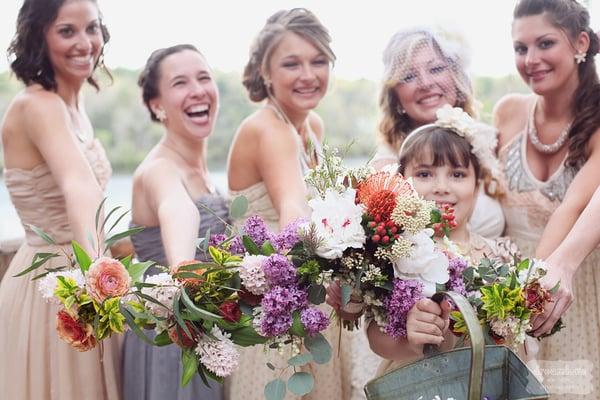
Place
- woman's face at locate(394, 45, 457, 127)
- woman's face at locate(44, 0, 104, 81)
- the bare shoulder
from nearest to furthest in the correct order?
woman's face at locate(44, 0, 104, 81) → woman's face at locate(394, 45, 457, 127) → the bare shoulder

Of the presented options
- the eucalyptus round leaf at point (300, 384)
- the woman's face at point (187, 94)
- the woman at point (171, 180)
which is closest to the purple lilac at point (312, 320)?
the eucalyptus round leaf at point (300, 384)

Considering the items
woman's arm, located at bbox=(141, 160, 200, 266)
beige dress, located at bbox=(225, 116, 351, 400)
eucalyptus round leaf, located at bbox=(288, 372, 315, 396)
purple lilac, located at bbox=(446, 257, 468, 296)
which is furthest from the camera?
beige dress, located at bbox=(225, 116, 351, 400)

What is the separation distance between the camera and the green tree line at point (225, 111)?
156 inches

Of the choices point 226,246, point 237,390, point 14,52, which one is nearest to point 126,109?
point 14,52

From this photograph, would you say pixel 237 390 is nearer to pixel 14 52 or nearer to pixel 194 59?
pixel 194 59

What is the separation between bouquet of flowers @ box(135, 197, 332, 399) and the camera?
2.08m

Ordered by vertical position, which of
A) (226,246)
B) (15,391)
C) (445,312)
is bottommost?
(15,391)

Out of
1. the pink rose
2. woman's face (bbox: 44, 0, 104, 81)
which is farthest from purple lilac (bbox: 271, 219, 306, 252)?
woman's face (bbox: 44, 0, 104, 81)

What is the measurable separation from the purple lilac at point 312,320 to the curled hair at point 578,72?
5.90 feet

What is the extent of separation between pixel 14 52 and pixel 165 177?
93 centimetres

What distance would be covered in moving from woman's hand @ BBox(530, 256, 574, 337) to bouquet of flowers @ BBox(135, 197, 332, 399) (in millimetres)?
788

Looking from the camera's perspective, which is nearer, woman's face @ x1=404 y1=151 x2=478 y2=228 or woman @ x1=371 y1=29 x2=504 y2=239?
woman's face @ x1=404 y1=151 x2=478 y2=228

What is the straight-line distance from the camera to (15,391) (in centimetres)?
342

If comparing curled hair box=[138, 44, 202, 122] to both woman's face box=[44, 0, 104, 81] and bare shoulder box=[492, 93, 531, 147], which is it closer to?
woman's face box=[44, 0, 104, 81]
